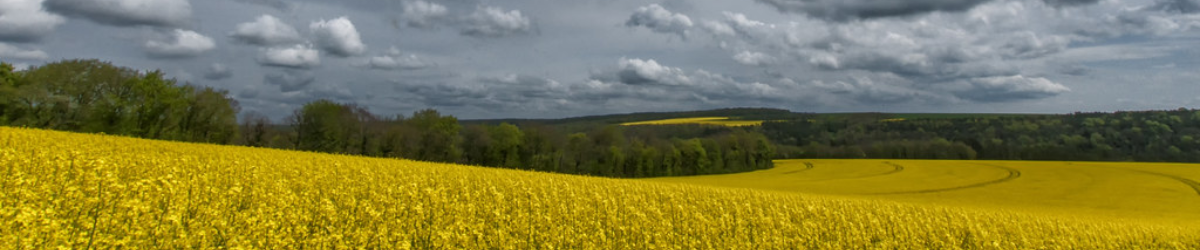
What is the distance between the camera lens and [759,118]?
146500 mm

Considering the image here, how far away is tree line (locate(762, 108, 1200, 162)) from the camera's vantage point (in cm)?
6175

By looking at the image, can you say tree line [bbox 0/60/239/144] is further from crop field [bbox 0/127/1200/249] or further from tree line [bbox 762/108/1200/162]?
tree line [bbox 762/108/1200/162]

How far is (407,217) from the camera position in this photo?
8.03 metres

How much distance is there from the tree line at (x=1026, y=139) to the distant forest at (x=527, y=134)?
0.16m

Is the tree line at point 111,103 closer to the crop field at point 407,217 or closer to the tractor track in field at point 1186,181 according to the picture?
the crop field at point 407,217

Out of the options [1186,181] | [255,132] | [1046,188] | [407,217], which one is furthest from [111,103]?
[1186,181]

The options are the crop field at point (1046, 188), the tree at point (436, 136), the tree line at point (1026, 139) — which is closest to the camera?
the crop field at point (1046, 188)

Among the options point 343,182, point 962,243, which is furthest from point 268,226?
point 962,243

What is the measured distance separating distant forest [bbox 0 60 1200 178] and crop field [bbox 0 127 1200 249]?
29298 mm

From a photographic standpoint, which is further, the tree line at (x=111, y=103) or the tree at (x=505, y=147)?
the tree at (x=505, y=147)

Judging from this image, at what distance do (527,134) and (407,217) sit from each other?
52.4m

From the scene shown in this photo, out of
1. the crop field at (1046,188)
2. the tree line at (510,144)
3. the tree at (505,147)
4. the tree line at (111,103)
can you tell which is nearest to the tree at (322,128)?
the tree line at (510,144)

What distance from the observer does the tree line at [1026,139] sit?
2431 inches

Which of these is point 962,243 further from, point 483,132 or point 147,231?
point 483,132
